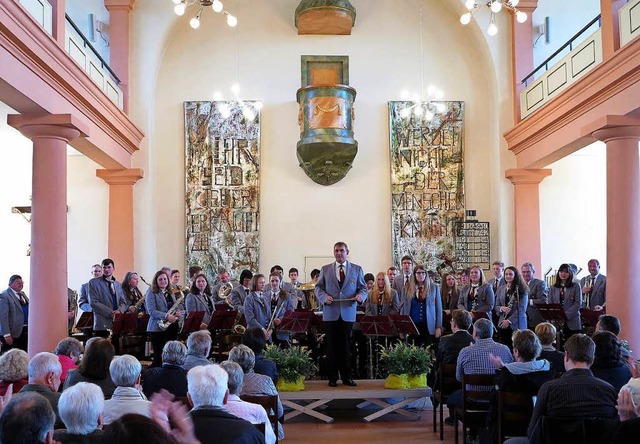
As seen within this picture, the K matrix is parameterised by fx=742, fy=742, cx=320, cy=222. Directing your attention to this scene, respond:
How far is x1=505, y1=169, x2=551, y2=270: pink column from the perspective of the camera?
15.9 meters

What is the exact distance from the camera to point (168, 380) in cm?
609

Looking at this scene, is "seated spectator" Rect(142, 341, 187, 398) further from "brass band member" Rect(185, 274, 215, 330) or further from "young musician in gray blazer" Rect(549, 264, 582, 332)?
"young musician in gray blazer" Rect(549, 264, 582, 332)

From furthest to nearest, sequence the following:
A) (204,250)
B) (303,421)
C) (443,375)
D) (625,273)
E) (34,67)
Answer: (204,250) < (625,273) < (34,67) < (303,421) < (443,375)

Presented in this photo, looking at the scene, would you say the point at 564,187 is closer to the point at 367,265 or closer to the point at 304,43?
the point at 367,265

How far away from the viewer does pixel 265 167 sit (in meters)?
16.6

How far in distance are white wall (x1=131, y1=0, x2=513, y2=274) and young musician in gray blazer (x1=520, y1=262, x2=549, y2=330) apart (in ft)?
12.7

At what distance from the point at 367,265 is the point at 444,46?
17.6 feet

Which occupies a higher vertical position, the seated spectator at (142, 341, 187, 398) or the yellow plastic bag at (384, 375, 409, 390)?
the seated spectator at (142, 341, 187, 398)

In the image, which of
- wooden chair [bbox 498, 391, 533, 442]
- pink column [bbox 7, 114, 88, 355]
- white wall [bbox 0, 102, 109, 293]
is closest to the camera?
wooden chair [bbox 498, 391, 533, 442]

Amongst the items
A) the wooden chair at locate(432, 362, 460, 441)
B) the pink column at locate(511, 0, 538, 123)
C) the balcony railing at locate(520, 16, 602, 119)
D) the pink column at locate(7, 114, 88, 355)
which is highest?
the pink column at locate(511, 0, 538, 123)

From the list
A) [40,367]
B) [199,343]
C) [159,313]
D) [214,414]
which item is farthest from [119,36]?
[214,414]

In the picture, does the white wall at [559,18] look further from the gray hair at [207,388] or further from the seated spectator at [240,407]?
the gray hair at [207,388]

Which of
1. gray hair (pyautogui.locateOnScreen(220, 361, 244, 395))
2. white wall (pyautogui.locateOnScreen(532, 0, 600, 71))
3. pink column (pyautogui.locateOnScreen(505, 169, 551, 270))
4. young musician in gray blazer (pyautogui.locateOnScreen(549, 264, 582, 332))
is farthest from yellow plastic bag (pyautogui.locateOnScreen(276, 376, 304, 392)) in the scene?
white wall (pyautogui.locateOnScreen(532, 0, 600, 71))

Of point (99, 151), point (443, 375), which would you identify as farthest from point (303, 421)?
point (99, 151)
